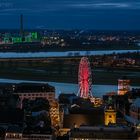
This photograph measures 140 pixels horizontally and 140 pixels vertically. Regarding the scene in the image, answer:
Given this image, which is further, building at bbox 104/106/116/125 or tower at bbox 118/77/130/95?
tower at bbox 118/77/130/95

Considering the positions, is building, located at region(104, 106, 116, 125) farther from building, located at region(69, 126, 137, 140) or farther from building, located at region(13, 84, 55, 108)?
building, located at region(13, 84, 55, 108)

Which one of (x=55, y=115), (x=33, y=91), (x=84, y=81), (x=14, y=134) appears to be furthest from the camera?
(x=33, y=91)

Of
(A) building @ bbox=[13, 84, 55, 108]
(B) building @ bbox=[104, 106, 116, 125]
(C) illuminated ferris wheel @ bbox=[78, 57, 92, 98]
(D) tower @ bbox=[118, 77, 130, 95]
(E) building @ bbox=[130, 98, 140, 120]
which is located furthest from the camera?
(D) tower @ bbox=[118, 77, 130, 95]

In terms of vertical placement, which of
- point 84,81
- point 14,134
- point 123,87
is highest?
point 84,81

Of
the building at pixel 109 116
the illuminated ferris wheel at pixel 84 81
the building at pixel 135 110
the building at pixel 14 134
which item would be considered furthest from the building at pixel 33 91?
the building at pixel 14 134

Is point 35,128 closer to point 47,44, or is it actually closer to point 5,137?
point 5,137

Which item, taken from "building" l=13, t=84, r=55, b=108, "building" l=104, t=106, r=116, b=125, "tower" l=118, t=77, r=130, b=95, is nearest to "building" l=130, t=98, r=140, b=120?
"building" l=104, t=106, r=116, b=125

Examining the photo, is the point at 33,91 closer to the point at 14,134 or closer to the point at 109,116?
the point at 109,116

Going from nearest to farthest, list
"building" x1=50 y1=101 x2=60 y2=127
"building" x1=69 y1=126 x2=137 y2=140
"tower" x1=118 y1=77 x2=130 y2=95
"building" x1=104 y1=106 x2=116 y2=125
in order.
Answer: "building" x1=69 y1=126 x2=137 y2=140
"building" x1=104 y1=106 x2=116 y2=125
"building" x1=50 y1=101 x2=60 y2=127
"tower" x1=118 y1=77 x2=130 y2=95

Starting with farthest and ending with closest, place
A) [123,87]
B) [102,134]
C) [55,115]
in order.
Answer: [123,87] → [55,115] → [102,134]

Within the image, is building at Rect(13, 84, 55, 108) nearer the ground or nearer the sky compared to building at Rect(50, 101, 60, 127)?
nearer the sky

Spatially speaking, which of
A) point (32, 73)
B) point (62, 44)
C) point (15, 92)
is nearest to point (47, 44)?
point (62, 44)

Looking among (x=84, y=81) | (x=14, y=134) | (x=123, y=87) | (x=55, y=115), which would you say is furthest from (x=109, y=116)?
(x=123, y=87)
